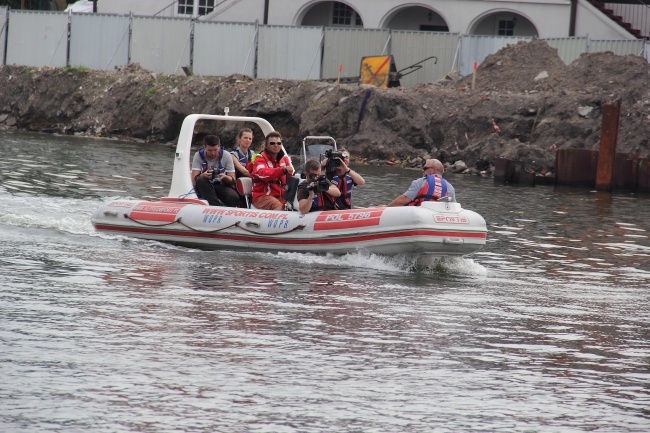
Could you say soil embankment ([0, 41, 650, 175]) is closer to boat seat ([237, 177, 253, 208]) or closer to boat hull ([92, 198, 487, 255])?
boat seat ([237, 177, 253, 208])

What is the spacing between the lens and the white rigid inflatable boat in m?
13.8

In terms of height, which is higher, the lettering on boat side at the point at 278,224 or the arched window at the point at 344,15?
the arched window at the point at 344,15

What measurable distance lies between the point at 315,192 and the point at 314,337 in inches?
193

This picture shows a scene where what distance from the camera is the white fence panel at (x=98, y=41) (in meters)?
43.0

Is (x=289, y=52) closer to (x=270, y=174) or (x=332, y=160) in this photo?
(x=270, y=174)

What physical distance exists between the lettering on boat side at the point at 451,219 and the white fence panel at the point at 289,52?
2708 centimetres

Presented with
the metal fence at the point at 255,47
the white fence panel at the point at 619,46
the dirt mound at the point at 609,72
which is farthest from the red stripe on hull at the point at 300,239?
the white fence panel at the point at 619,46

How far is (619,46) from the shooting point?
3622cm

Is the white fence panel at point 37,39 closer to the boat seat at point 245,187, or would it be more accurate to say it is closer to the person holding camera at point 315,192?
the boat seat at point 245,187

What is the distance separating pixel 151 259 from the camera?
14469 millimetres

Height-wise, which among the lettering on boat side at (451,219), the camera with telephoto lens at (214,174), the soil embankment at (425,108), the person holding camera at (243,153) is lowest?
the lettering on boat side at (451,219)

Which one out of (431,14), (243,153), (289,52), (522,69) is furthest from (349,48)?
(243,153)

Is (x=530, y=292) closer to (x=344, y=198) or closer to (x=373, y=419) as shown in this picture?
(x=344, y=198)

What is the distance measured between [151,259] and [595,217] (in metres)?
10.8
